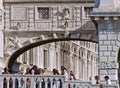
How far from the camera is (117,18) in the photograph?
55906 mm

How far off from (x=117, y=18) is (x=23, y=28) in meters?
8.18

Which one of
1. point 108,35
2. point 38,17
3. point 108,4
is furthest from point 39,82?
point 38,17

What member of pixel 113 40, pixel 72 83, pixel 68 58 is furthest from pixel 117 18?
pixel 68 58

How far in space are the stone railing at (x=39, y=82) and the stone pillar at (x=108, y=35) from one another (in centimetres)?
468

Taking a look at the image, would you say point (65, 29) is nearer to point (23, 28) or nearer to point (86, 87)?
point (23, 28)

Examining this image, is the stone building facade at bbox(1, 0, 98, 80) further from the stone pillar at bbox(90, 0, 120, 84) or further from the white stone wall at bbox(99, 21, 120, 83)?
the white stone wall at bbox(99, 21, 120, 83)

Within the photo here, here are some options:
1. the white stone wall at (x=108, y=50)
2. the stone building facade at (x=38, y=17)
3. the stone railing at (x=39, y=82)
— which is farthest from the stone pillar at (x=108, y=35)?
the stone building facade at (x=38, y=17)

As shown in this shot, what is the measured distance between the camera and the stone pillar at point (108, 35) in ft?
183

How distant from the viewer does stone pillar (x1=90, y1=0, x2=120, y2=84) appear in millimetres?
55812

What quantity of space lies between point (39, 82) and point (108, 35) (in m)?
6.34

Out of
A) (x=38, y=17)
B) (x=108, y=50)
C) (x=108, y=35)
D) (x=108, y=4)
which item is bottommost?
(x=108, y=50)

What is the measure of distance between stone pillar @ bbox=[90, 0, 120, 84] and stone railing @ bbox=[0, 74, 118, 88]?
468 centimetres

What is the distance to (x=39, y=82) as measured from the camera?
51062 mm

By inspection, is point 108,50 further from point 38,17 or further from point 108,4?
point 38,17
